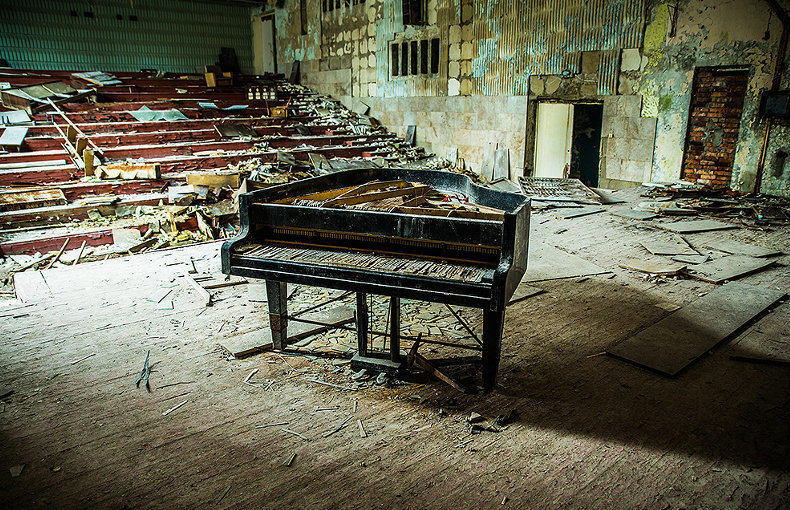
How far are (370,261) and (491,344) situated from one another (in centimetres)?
85

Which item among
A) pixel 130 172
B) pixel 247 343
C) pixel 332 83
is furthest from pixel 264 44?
pixel 247 343

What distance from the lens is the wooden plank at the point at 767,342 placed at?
11.2ft

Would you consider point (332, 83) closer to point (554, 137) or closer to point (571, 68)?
point (554, 137)

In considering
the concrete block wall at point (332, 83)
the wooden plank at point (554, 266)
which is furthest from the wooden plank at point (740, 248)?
the concrete block wall at point (332, 83)

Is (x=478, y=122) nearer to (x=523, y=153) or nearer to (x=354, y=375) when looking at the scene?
(x=523, y=153)

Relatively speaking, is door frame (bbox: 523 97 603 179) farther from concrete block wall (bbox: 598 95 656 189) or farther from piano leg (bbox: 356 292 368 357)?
piano leg (bbox: 356 292 368 357)

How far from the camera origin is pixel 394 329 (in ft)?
10.4

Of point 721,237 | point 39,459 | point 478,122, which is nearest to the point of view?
point 39,459

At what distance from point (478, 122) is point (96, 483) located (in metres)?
10.6

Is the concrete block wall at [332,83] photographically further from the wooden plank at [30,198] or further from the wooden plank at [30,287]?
the wooden plank at [30,287]

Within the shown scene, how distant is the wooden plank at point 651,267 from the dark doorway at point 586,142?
6.17 m

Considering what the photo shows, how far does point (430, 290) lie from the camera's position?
2.66 meters

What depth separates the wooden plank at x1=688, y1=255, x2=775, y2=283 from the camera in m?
4.91

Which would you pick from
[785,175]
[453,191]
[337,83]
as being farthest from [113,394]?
[337,83]
